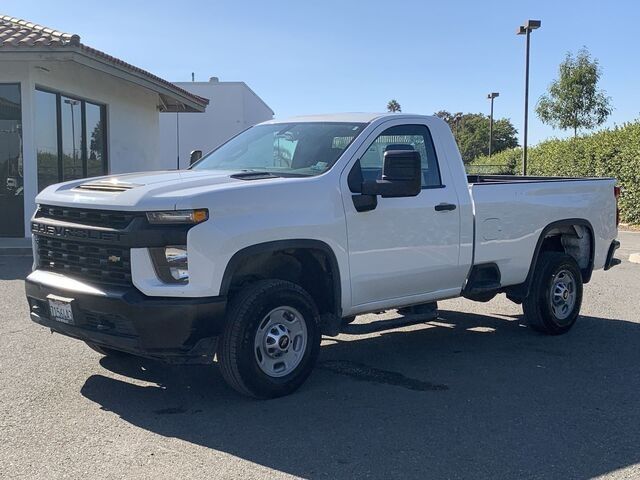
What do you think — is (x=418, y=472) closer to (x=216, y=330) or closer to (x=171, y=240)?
(x=216, y=330)

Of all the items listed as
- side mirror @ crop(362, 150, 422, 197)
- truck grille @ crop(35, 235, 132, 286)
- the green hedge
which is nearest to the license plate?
truck grille @ crop(35, 235, 132, 286)

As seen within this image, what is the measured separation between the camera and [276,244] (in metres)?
4.82

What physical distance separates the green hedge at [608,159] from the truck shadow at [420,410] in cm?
1364

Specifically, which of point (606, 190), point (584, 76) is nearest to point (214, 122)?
point (584, 76)

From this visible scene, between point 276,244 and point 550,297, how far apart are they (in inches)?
140

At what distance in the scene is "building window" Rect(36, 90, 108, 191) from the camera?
14.5m

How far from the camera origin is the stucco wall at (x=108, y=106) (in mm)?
13742

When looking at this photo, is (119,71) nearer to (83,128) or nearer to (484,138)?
(83,128)

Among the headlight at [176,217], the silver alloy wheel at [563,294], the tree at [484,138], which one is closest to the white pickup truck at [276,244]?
the headlight at [176,217]

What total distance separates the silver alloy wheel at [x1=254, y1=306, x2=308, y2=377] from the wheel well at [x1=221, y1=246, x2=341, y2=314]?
0.33 metres

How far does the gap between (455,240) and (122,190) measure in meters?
2.83

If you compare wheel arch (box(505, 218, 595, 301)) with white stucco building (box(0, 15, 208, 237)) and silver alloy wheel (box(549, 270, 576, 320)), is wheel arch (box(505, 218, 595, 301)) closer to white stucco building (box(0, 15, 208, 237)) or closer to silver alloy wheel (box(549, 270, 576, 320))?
silver alloy wheel (box(549, 270, 576, 320))

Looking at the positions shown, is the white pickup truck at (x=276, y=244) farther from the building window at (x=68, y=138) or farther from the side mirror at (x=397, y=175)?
the building window at (x=68, y=138)

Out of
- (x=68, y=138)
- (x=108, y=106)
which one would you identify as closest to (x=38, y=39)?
(x=68, y=138)
